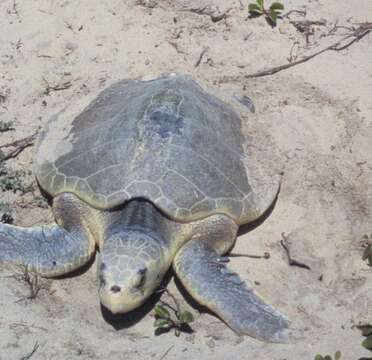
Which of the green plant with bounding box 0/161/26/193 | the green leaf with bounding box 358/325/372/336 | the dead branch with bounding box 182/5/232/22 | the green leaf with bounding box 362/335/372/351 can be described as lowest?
the green plant with bounding box 0/161/26/193

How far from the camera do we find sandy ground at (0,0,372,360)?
2.91m

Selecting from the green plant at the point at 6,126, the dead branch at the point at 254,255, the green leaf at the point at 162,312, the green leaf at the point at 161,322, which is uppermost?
the green leaf at the point at 162,312

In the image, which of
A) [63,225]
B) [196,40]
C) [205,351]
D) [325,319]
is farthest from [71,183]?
[196,40]

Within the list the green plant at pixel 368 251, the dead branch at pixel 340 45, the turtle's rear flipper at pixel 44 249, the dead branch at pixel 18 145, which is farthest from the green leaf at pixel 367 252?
the dead branch at pixel 18 145

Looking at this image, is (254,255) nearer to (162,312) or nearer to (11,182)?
(162,312)

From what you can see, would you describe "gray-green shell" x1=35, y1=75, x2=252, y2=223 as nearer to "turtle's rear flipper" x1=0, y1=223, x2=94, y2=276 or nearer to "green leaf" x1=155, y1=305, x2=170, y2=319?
"turtle's rear flipper" x1=0, y1=223, x2=94, y2=276


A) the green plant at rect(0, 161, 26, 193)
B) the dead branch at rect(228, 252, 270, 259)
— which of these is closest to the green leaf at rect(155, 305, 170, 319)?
the dead branch at rect(228, 252, 270, 259)

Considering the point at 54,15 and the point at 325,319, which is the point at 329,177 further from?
the point at 54,15

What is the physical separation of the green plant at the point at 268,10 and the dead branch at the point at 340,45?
383 millimetres

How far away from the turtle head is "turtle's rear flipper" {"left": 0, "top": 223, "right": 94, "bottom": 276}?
17 centimetres

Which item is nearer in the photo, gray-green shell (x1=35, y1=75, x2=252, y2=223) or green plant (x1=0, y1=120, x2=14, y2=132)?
gray-green shell (x1=35, y1=75, x2=252, y2=223)

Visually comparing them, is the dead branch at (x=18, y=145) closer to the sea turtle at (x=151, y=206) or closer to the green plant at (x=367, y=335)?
the sea turtle at (x=151, y=206)

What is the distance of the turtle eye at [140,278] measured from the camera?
2891 mm

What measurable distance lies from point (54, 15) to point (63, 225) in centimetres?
187
